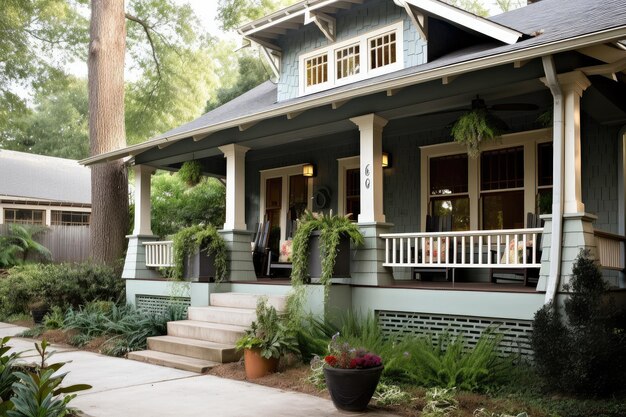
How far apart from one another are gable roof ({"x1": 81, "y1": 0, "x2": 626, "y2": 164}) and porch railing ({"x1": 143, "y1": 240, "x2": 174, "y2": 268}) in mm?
1634

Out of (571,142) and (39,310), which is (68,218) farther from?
(571,142)

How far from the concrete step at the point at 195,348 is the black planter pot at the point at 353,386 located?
219cm

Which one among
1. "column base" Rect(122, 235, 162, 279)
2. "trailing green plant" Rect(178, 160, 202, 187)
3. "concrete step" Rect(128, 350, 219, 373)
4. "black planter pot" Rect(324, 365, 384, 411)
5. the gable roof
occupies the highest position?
the gable roof

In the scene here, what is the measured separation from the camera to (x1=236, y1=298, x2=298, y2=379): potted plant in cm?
638

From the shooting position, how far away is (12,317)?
12.0m

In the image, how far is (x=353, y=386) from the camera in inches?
196

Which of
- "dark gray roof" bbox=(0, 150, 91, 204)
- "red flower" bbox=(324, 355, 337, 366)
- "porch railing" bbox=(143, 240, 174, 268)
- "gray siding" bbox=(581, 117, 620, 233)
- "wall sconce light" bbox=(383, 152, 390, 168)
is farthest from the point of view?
"dark gray roof" bbox=(0, 150, 91, 204)

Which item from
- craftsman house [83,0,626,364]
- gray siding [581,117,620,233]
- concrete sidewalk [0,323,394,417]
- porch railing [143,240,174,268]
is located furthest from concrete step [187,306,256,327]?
gray siding [581,117,620,233]

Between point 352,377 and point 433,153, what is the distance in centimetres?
526

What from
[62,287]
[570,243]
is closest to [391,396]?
[570,243]

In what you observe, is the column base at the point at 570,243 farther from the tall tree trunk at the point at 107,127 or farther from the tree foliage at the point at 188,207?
the tree foliage at the point at 188,207

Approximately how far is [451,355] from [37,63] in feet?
57.7

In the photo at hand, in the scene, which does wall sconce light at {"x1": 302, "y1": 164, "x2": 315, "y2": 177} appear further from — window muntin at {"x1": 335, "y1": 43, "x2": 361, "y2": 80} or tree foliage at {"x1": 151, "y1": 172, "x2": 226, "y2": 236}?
tree foliage at {"x1": 151, "y1": 172, "x2": 226, "y2": 236}

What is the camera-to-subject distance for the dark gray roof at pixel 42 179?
21344 millimetres
